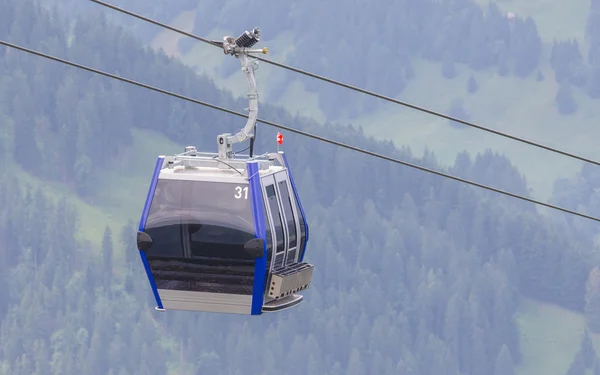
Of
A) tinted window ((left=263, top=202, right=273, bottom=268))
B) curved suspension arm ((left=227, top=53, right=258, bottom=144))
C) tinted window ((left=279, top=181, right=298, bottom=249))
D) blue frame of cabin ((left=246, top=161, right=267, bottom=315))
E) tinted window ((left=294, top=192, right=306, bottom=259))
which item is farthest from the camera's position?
tinted window ((left=294, top=192, right=306, bottom=259))

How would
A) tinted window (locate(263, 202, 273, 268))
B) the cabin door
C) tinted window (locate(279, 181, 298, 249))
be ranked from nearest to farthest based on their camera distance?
tinted window (locate(263, 202, 273, 268)) < the cabin door < tinted window (locate(279, 181, 298, 249))

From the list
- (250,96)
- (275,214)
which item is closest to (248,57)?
(250,96)

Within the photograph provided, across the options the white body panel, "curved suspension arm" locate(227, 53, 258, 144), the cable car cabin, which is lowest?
the white body panel

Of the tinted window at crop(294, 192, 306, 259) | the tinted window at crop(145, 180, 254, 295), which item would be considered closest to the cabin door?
the tinted window at crop(294, 192, 306, 259)

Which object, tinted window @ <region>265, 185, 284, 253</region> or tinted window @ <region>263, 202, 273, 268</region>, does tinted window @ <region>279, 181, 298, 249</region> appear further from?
tinted window @ <region>263, 202, 273, 268</region>

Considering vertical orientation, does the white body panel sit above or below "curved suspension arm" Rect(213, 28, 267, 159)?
below

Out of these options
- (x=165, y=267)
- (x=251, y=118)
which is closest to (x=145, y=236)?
(x=165, y=267)

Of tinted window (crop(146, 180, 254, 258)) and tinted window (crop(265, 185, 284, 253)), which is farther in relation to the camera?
tinted window (crop(265, 185, 284, 253))

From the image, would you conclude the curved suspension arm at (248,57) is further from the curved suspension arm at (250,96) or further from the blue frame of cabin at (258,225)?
the blue frame of cabin at (258,225)
